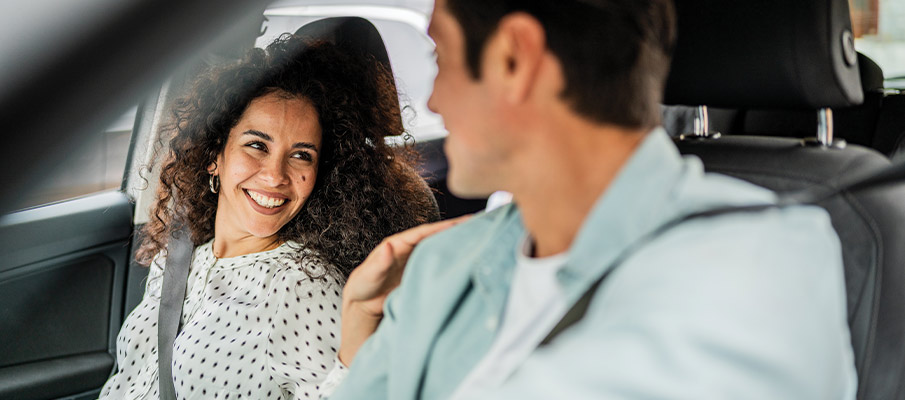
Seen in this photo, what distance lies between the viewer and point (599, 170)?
0.86 metres

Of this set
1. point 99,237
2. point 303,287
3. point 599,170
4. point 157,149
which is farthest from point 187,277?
point 599,170

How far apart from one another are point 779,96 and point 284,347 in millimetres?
1035

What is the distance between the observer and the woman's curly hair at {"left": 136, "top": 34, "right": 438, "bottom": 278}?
187cm

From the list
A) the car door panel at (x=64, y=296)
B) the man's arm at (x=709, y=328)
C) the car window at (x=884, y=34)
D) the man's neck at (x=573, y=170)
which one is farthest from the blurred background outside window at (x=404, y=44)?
the man's arm at (x=709, y=328)

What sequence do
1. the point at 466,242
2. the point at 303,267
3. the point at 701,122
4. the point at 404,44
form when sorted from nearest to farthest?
the point at 466,242, the point at 701,122, the point at 303,267, the point at 404,44

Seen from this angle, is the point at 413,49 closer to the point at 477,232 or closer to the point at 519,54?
the point at 477,232

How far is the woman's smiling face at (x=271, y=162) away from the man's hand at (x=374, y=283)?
54 centimetres

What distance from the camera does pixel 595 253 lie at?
31.2 inches

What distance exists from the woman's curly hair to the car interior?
0.30ft

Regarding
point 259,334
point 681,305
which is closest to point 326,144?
point 259,334

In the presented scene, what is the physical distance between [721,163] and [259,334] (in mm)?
949

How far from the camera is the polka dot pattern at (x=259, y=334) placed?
5.29 feet

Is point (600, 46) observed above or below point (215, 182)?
above

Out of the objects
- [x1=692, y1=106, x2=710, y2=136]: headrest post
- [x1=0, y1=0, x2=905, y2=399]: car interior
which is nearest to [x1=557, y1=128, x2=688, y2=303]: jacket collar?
[x1=0, y1=0, x2=905, y2=399]: car interior
